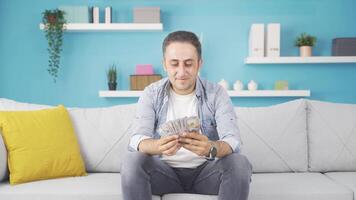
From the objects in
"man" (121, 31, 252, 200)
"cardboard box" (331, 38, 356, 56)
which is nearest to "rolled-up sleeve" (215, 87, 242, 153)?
"man" (121, 31, 252, 200)

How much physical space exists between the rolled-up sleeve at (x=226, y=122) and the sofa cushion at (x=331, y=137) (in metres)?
0.76

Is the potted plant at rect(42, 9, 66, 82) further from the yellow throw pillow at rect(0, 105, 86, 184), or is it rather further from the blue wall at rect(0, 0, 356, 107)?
the yellow throw pillow at rect(0, 105, 86, 184)

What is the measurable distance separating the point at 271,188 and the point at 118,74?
255 cm

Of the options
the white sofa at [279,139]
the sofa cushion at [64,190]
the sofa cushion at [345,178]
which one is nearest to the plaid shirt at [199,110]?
the sofa cushion at [64,190]

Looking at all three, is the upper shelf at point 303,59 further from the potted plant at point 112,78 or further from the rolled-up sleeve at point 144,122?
the rolled-up sleeve at point 144,122

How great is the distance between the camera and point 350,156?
230 centimetres

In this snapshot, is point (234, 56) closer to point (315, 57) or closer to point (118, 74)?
point (315, 57)

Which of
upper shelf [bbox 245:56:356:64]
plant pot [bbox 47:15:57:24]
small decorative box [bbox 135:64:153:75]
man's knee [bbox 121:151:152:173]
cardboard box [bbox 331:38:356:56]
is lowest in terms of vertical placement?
man's knee [bbox 121:151:152:173]

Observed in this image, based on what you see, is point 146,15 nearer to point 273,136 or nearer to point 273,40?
point 273,40

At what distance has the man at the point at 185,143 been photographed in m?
1.55

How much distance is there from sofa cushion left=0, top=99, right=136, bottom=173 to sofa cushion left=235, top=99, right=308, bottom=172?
0.66 m

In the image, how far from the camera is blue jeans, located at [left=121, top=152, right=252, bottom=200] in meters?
1.53

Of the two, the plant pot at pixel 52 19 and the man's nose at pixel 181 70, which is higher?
the plant pot at pixel 52 19

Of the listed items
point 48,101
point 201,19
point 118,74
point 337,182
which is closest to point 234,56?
point 201,19
